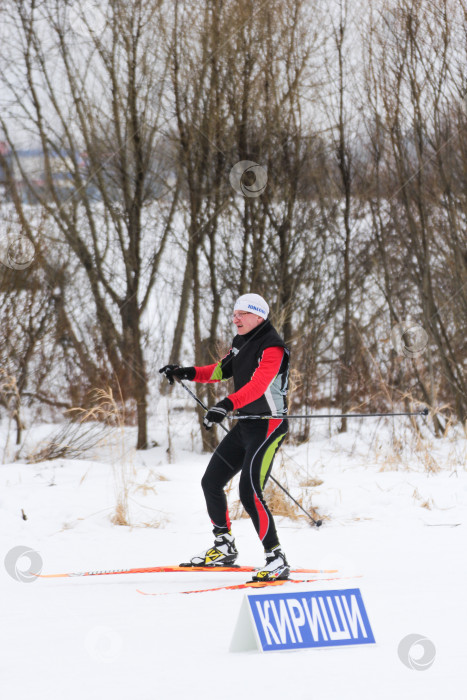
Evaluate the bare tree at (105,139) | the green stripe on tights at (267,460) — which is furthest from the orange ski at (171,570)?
the bare tree at (105,139)

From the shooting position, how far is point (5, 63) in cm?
1234

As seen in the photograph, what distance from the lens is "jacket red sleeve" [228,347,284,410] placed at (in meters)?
4.03

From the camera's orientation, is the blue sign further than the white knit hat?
No

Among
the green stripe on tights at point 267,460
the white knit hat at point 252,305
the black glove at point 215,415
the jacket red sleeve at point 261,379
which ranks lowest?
the green stripe on tights at point 267,460

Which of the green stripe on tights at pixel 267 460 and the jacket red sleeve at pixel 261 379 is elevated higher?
the jacket red sleeve at pixel 261 379

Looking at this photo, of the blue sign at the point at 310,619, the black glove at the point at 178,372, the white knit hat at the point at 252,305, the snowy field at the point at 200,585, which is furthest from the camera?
the black glove at the point at 178,372

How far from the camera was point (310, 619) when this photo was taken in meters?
3.07

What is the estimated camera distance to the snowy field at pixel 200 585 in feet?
8.71

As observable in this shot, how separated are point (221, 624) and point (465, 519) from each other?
3.02 metres

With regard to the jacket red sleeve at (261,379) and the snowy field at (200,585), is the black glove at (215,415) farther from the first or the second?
the snowy field at (200,585)

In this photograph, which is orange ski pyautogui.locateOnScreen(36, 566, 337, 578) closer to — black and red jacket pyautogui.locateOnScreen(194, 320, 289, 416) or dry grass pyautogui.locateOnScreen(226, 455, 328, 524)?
Answer: black and red jacket pyautogui.locateOnScreen(194, 320, 289, 416)

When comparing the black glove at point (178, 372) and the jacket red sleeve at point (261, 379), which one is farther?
the black glove at point (178, 372)

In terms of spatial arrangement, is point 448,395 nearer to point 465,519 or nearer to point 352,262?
point 352,262

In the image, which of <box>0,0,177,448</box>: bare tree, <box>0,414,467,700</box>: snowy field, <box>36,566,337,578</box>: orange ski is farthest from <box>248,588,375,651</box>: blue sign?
<box>0,0,177,448</box>: bare tree
